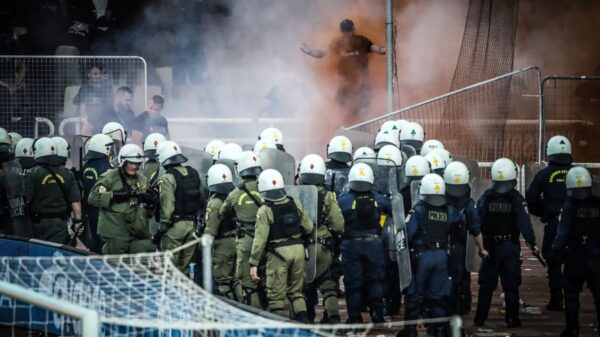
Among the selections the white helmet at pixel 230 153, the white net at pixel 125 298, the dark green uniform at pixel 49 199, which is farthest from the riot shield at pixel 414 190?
the dark green uniform at pixel 49 199

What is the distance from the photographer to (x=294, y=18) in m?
24.6

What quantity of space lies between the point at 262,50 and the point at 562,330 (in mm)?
12158

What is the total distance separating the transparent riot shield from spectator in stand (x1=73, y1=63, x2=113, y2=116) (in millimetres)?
7230

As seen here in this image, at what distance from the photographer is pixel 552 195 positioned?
48.4 ft

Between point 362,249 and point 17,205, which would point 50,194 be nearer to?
point 17,205

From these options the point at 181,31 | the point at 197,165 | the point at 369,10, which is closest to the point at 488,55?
the point at 369,10

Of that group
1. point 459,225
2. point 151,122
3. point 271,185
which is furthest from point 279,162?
point 151,122

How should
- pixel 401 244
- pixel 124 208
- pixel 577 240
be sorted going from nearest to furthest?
pixel 577 240
pixel 401 244
pixel 124 208

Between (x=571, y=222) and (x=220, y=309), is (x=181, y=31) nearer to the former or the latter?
(x=571, y=222)

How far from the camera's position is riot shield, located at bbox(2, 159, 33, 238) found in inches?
584

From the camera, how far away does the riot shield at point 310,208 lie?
1360 centimetres

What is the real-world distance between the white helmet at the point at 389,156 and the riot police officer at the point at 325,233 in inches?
50.5

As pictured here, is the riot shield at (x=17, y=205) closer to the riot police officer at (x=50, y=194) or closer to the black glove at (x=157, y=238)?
the riot police officer at (x=50, y=194)

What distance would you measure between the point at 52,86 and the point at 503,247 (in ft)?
29.7
